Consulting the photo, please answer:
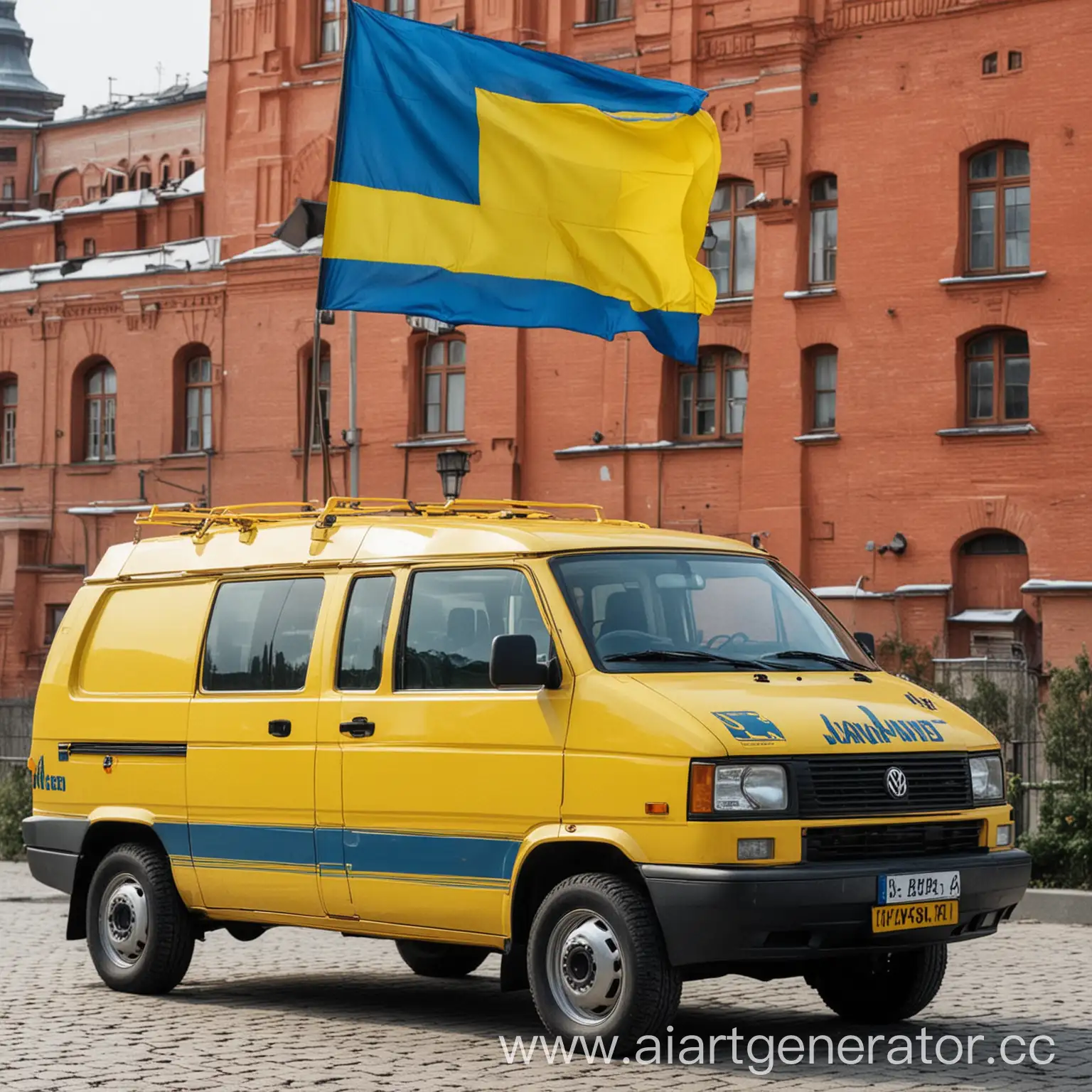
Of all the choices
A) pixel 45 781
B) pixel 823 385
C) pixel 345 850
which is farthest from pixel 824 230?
pixel 345 850

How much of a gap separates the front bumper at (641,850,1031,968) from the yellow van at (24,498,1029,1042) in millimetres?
13

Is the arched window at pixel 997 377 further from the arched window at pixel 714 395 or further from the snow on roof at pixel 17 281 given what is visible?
the snow on roof at pixel 17 281

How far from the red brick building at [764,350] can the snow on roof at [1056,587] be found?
0.12 m

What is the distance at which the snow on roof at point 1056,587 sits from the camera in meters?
33.6

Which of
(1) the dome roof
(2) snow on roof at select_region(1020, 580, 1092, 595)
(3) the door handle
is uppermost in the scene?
(1) the dome roof

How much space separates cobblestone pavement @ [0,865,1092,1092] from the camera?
8.48m

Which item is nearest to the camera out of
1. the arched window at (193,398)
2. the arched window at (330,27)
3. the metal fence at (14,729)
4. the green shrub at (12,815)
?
the green shrub at (12,815)

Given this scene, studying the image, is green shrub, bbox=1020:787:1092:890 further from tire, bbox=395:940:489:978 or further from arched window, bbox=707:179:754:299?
arched window, bbox=707:179:754:299

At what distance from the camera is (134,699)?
11.6 meters

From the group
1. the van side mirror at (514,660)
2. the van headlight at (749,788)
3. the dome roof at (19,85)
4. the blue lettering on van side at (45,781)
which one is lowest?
the blue lettering on van side at (45,781)

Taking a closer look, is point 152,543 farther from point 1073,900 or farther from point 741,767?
point 1073,900

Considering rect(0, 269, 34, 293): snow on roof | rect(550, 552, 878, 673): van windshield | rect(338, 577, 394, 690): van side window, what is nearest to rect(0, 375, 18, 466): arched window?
rect(0, 269, 34, 293): snow on roof

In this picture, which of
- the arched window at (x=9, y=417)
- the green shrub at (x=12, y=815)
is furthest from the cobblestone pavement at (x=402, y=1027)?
the arched window at (x=9, y=417)

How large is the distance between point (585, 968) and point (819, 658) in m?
1.87
